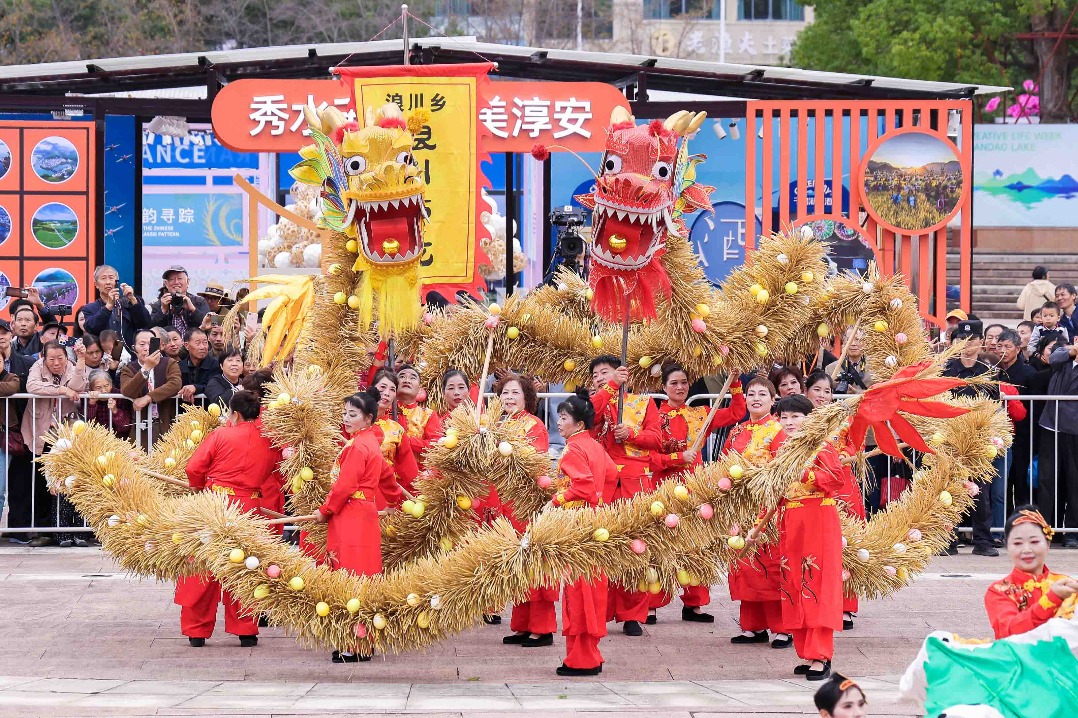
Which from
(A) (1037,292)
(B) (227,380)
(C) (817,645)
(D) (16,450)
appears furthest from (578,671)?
(A) (1037,292)

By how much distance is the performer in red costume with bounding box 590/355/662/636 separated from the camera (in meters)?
7.69

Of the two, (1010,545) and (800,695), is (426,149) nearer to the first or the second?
(800,695)

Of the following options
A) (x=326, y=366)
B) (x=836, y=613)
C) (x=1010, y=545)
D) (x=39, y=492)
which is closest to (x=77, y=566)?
(x=39, y=492)

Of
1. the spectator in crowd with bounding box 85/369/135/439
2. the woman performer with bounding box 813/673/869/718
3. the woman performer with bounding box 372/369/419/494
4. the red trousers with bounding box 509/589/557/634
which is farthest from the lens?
the spectator in crowd with bounding box 85/369/135/439

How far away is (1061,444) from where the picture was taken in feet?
32.8

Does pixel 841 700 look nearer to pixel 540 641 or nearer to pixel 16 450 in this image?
pixel 540 641

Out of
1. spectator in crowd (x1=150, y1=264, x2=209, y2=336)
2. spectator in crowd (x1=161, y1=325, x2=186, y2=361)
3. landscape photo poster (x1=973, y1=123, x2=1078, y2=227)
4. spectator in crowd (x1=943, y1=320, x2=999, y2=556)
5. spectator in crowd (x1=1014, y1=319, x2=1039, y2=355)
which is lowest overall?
spectator in crowd (x1=943, y1=320, x2=999, y2=556)

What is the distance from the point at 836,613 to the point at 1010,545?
1577mm

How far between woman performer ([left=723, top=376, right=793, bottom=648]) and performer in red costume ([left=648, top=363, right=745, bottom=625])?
0.86 feet

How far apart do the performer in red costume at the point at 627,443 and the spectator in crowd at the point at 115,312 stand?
4.70 meters

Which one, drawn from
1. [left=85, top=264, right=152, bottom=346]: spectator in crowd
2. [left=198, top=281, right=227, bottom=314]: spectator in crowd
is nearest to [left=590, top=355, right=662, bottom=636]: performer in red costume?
[left=85, top=264, right=152, bottom=346]: spectator in crowd

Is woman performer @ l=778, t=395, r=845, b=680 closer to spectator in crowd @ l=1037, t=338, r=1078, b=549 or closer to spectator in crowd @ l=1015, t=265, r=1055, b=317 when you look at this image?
spectator in crowd @ l=1037, t=338, r=1078, b=549

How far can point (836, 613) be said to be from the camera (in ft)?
21.9

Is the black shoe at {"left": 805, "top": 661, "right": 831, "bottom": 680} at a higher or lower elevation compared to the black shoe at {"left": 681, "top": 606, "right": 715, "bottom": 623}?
higher
